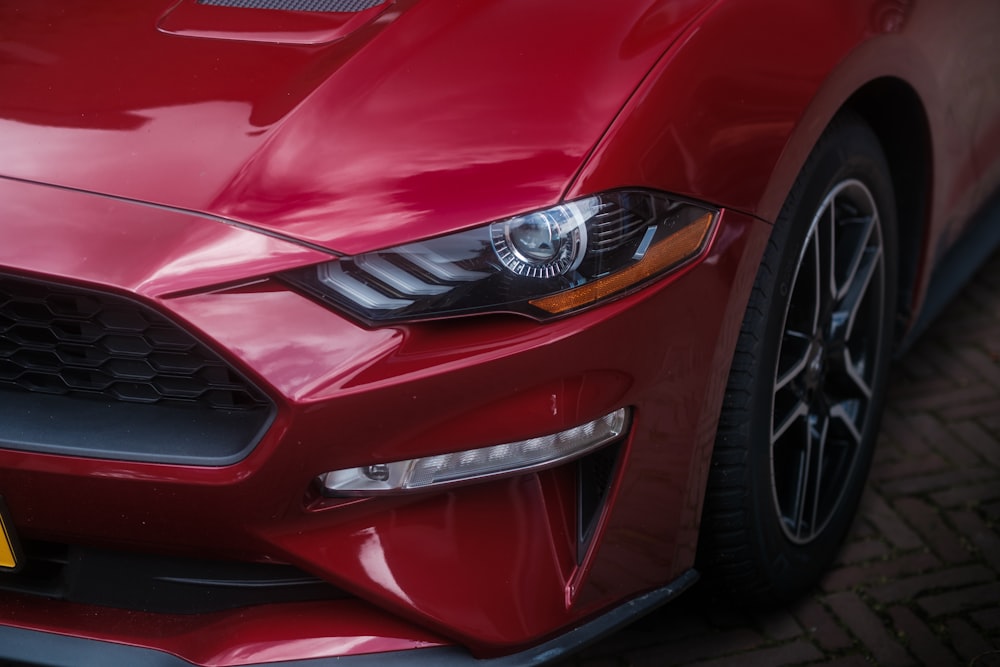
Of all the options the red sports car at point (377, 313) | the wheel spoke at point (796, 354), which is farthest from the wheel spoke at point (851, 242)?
the red sports car at point (377, 313)

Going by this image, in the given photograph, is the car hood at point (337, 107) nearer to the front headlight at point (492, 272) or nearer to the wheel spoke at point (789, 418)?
the front headlight at point (492, 272)

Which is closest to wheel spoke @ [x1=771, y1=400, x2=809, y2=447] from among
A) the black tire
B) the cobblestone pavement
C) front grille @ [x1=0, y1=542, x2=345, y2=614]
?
the black tire

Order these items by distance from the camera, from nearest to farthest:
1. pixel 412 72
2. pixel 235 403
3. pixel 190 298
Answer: pixel 190 298
pixel 235 403
pixel 412 72

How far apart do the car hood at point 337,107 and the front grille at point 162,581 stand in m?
0.51

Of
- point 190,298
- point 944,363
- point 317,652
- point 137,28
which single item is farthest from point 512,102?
point 944,363

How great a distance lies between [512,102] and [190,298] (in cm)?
53

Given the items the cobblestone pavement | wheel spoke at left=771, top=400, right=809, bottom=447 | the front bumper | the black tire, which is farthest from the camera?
the cobblestone pavement

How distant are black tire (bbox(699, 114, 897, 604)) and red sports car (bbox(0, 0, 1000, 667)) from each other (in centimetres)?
4

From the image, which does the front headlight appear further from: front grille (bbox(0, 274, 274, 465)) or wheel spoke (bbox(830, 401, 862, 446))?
wheel spoke (bbox(830, 401, 862, 446))

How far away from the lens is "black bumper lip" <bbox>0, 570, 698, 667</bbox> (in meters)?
1.64

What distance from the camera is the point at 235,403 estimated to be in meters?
1.61

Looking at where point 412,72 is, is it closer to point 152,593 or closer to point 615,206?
point 615,206

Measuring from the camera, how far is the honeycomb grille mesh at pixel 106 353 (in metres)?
1.58

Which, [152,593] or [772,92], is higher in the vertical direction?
[772,92]
